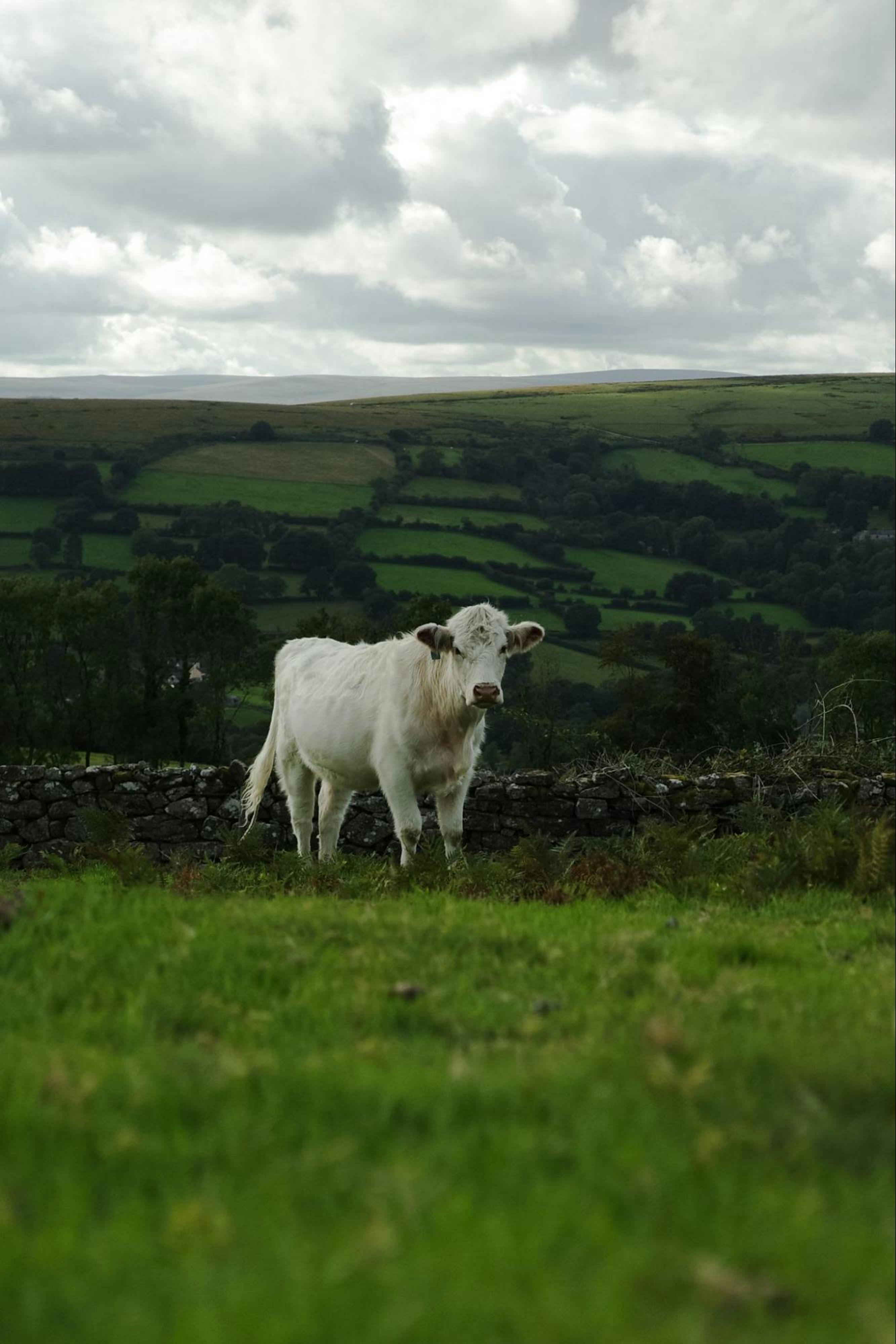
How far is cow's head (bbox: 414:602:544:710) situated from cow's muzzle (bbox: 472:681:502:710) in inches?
0.5

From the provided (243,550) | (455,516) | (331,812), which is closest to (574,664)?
(243,550)

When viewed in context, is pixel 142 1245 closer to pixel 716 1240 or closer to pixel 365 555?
pixel 716 1240

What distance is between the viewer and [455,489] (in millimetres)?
136250

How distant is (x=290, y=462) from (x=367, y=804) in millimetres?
137031

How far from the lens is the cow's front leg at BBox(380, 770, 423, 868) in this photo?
511 inches

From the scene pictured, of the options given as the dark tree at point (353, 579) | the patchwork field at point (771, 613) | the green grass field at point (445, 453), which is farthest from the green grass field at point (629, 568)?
the green grass field at point (445, 453)

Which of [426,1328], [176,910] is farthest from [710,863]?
[426,1328]

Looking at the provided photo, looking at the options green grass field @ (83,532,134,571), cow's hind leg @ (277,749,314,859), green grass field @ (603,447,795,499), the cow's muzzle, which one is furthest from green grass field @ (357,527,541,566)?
the cow's muzzle

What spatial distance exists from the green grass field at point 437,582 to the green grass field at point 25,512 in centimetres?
3139

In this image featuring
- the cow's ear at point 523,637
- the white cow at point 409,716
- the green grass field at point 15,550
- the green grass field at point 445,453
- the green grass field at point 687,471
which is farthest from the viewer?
the green grass field at point 445,453

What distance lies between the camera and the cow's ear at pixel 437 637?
13.0 metres

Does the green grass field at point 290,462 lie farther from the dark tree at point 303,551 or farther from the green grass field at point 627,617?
the green grass field at point 627,617

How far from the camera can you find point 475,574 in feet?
344

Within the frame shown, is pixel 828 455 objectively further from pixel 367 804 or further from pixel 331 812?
pixel 331 812
